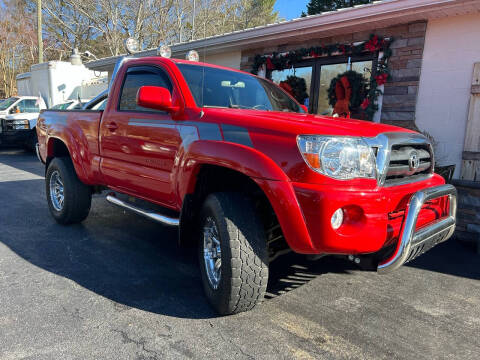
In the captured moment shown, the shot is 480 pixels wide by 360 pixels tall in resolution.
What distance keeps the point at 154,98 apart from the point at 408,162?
1929 millimetres

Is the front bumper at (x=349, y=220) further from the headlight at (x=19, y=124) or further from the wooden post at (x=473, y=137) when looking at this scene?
the headlight at (x=19, y=124)

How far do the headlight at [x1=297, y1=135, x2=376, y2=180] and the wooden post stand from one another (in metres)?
3.87

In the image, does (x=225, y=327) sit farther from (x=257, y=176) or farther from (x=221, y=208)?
(x=257, y=176)

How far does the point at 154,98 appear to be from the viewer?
2.92 m

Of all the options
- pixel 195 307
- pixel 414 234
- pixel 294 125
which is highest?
pixel 294 125

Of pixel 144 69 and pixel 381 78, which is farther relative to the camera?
pixel 381 78

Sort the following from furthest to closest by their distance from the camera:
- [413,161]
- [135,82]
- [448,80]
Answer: [448,80] < [135,82] < [413,161]

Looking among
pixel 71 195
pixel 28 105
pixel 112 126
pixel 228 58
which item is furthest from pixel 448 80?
pixel 28 105

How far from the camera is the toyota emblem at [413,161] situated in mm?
2674

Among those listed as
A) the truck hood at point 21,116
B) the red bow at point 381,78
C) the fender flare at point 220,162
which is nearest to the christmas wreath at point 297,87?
the red bow at point 381,78

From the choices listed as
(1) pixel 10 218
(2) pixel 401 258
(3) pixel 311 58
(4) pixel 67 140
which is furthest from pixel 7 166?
(2) pixel 401 258

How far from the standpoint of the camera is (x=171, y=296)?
9.80 ft

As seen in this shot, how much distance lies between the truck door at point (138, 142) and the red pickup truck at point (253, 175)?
0.6 inches

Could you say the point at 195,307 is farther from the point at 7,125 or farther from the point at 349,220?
the point at 7,125
